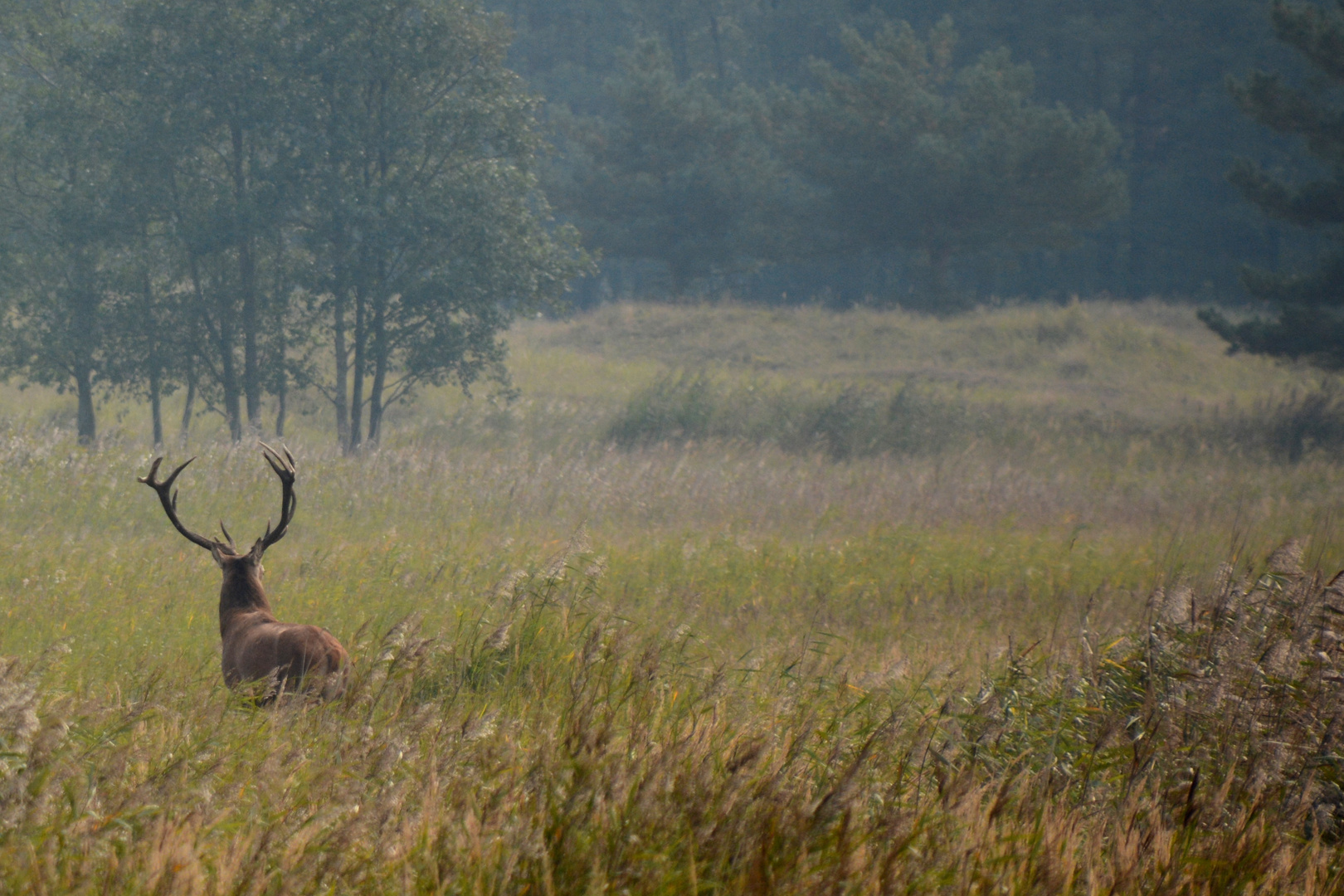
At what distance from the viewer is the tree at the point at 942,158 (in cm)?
3997

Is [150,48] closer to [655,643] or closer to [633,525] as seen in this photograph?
[633,525]

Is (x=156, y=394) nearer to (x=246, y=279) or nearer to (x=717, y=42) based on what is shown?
(x=246, y=279)

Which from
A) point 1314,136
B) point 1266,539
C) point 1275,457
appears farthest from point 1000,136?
point 1266,539

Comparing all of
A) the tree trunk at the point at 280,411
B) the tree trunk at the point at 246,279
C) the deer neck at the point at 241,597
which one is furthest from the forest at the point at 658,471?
the tree trunk at the point at 280,411

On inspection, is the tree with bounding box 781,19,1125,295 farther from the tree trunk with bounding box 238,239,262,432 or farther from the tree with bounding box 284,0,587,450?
the tree trunk with bounding box 238,239,262,432

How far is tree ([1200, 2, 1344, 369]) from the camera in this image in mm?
25016

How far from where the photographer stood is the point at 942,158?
40.1 metres

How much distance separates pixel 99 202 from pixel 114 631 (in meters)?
14.2

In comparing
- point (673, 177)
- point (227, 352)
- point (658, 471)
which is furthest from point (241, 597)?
point (673, 177)

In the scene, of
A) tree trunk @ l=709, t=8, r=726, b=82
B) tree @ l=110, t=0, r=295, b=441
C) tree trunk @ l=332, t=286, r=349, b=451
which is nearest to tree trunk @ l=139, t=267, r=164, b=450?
tree @ l=110, t=0, r=295, b=441

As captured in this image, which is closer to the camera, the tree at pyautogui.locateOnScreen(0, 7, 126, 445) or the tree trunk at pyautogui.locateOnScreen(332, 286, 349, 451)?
the tree at pyautogui.locateOnScreen(0, 7, 126, 445)

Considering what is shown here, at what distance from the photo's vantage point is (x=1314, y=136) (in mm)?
25531

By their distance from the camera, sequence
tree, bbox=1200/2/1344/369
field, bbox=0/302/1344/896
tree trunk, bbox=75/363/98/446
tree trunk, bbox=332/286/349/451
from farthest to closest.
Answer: tree, bbox=1200/2/1344/369 → tree trunk, bbox=332/286/349/451 → tree trunk, bbox=75/363/98/446 → field, bbox=0/302/1344/896

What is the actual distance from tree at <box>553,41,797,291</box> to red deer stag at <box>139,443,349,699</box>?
39.7 meters
